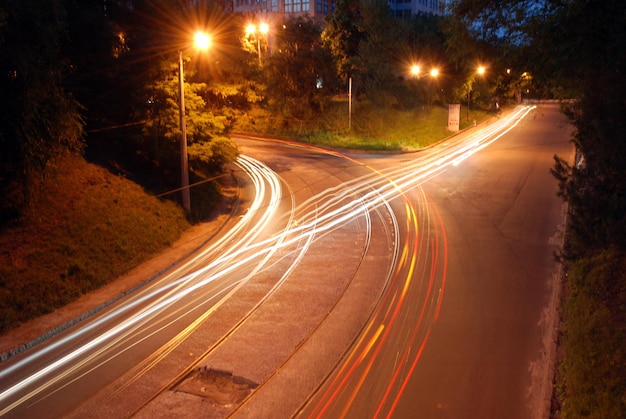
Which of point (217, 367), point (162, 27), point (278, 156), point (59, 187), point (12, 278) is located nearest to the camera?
point (217, 367)

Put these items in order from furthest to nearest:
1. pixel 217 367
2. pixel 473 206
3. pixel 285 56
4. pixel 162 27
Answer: pixel 285 56 → pixel 473 206 → pixel 162 27 → pixel 217 367

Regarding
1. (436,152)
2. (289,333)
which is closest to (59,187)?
(289,333)

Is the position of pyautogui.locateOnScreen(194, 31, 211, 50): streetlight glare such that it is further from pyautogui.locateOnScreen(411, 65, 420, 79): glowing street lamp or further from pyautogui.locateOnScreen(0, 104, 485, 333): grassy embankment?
pyautogui.locateOnScreen(411, 65, 420, 79): glowing street lamp

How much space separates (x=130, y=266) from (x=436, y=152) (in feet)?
87.1

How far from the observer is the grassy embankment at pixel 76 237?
12102 mm

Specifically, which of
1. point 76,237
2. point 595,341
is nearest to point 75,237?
point 76,237

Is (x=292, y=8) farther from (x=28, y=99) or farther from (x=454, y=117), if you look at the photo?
(x=28, y=99)

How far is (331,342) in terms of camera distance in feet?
33.4

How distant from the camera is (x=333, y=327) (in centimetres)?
1086

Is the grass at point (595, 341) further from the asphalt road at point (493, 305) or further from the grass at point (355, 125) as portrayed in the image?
the grass at point (355, 125)

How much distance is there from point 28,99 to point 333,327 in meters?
8.81

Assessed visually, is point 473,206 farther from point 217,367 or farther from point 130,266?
point 217,367

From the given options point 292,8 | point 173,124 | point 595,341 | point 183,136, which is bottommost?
point 595,341

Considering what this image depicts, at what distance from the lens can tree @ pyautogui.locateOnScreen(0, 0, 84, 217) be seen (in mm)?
12164
